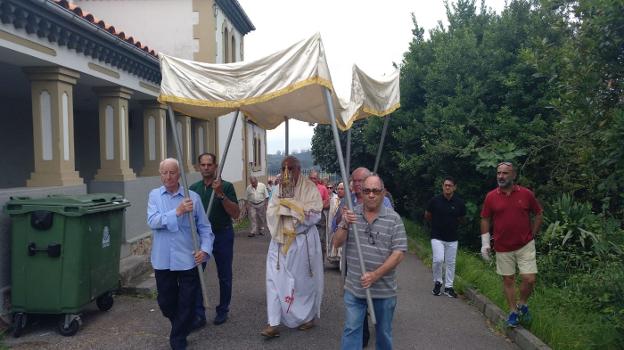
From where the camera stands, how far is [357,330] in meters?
3.86

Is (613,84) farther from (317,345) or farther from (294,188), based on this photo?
(317,345)

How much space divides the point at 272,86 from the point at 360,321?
87.0 inches

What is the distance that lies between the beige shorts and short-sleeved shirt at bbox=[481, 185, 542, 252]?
47mm

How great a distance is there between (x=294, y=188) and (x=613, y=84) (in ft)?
9.89

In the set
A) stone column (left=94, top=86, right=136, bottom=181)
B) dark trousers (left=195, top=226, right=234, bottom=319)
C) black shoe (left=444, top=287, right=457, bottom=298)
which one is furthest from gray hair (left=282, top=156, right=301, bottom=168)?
stone column (left=94, top=86, right=136, bottom=181)

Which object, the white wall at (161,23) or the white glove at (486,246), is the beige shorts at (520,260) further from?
the white wall at (161,23)

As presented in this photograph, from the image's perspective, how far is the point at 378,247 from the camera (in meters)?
3.83

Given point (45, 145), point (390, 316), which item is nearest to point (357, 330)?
point (390, 316)

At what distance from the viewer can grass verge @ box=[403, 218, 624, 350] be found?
15.5 ft

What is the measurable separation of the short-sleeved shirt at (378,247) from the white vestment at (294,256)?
144 centimetres

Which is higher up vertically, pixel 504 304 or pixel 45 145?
pixel 45 145

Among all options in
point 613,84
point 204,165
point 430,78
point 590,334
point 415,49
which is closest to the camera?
point 613,84

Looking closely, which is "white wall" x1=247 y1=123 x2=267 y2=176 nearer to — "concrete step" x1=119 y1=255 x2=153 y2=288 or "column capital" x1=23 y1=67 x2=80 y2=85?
"concrete step" x1=119 y1=255 x2=153 y2=288

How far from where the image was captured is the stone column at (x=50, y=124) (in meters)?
6.60
